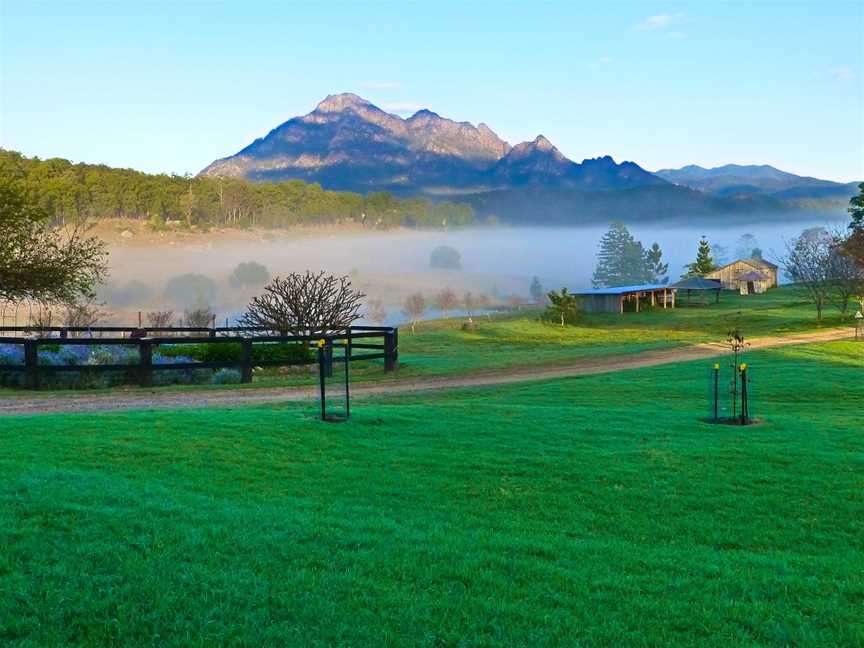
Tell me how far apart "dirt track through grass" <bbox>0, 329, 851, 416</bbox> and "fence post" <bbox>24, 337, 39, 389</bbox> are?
5.71ft

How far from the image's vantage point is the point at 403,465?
905 centimetres

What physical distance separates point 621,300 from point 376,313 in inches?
940

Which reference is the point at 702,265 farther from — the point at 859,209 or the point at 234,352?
the point at 234,352

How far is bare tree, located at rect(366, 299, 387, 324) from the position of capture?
77688 millimetres

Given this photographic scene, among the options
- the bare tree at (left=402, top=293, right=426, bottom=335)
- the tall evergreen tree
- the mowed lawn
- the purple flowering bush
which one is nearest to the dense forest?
the bare tree at (left=402, top=293, right=426, bottom=335)

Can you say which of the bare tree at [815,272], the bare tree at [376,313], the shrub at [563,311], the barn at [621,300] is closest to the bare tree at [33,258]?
the shrub at [563,311]

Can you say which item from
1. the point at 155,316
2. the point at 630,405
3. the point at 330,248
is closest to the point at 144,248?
the point at 330,248

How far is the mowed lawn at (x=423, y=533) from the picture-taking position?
15.2 feet

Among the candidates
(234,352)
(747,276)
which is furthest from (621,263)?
(234,352)

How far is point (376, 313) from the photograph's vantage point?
260 feet

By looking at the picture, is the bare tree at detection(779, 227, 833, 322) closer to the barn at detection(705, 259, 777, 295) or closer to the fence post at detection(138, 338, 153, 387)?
the barn at detection(705, 259, 777, 295)

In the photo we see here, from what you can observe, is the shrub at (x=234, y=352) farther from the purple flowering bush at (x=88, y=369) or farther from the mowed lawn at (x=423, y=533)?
the mowed lawn at (x=423, y=533)

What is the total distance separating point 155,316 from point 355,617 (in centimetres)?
4428

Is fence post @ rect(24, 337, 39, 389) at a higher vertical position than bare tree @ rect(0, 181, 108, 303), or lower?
lower
